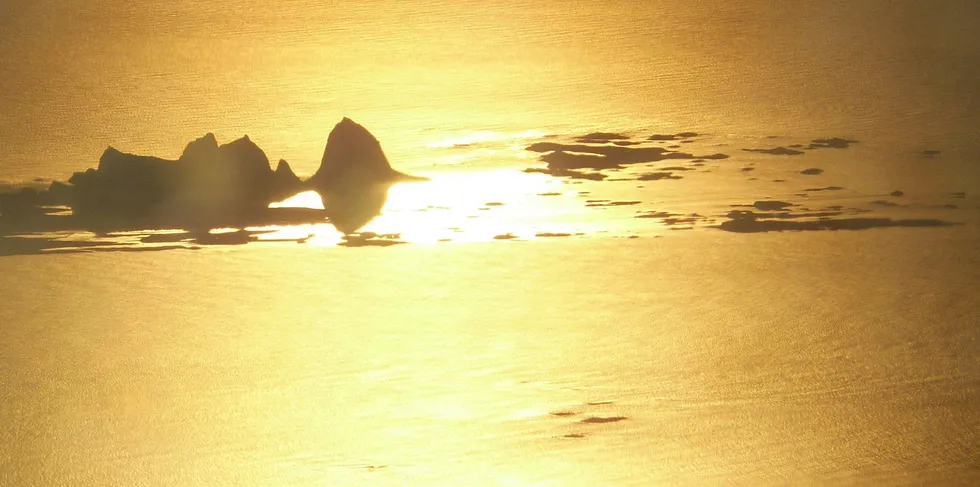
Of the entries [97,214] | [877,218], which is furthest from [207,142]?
[877,218]

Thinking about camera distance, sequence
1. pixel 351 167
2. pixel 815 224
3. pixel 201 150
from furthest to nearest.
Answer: pixel 351 167 → pixel 201 150 → pixel 815 224

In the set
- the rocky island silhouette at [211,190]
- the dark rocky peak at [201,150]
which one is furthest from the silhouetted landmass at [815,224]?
the dark rocky peak at [201,150]

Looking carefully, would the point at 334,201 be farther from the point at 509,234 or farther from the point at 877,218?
the point at 877,218

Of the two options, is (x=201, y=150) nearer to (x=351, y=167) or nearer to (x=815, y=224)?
(x=351, y=167)

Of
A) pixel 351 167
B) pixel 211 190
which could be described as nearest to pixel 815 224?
pixel 351 167

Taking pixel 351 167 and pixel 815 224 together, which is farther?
pixel 351 167

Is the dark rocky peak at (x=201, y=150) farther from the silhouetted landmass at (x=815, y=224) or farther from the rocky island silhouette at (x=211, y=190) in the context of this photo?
the silhouetted landmass at (x=815, y=224)

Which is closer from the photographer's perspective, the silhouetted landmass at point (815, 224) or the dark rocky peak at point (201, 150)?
the silhouetted landmass at point (815, 224)

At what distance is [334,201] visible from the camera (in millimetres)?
3668

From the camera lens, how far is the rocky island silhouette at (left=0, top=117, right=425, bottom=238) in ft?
11.4

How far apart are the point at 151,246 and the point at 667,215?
1.44m

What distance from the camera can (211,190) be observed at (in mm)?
3668

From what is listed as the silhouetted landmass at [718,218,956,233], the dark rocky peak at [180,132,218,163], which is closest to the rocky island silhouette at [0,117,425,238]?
the dark rocky peak at [180,132,218,163]

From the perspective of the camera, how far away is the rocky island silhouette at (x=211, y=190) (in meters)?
3.47
